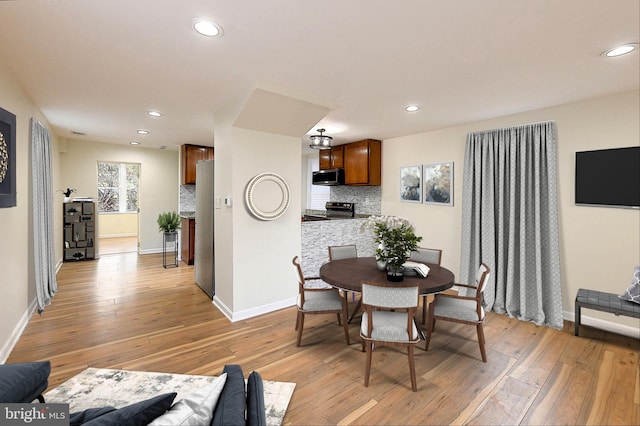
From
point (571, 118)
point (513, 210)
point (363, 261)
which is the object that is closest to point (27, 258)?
point (363, 261)

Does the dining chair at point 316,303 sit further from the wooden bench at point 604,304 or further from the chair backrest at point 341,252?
the wooden bench at point 604,304

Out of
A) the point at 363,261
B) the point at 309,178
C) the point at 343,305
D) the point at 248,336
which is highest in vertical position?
the point at 309,178

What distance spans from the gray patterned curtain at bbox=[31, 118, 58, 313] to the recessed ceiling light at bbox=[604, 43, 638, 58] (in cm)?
533

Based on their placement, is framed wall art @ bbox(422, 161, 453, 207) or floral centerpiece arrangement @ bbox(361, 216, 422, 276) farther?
framed wall art @ bbox(422, 161, 453, 207)

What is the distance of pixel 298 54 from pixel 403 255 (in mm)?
1836

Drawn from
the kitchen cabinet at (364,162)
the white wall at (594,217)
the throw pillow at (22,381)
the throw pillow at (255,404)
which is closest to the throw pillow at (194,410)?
the throw pillow at (255,404)

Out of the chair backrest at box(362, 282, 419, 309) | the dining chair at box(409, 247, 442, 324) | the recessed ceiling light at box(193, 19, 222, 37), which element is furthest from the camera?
the dining chair at box(409, 247, 442, 324)

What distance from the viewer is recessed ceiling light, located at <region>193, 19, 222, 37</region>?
70.7 inches

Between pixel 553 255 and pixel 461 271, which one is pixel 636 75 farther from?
pixel 461 271

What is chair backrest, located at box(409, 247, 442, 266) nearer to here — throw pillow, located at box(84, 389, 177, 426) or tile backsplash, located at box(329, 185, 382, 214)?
tile backsplash, located at box(329, 185, 382, 214)

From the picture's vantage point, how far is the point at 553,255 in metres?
3.34

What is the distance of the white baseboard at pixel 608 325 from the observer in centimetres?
296

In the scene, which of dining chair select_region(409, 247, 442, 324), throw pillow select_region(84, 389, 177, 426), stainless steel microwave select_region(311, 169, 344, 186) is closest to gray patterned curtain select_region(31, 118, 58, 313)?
throw pillow select_region(84, 389, 177, 426)

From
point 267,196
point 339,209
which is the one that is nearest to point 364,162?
point 339,209
